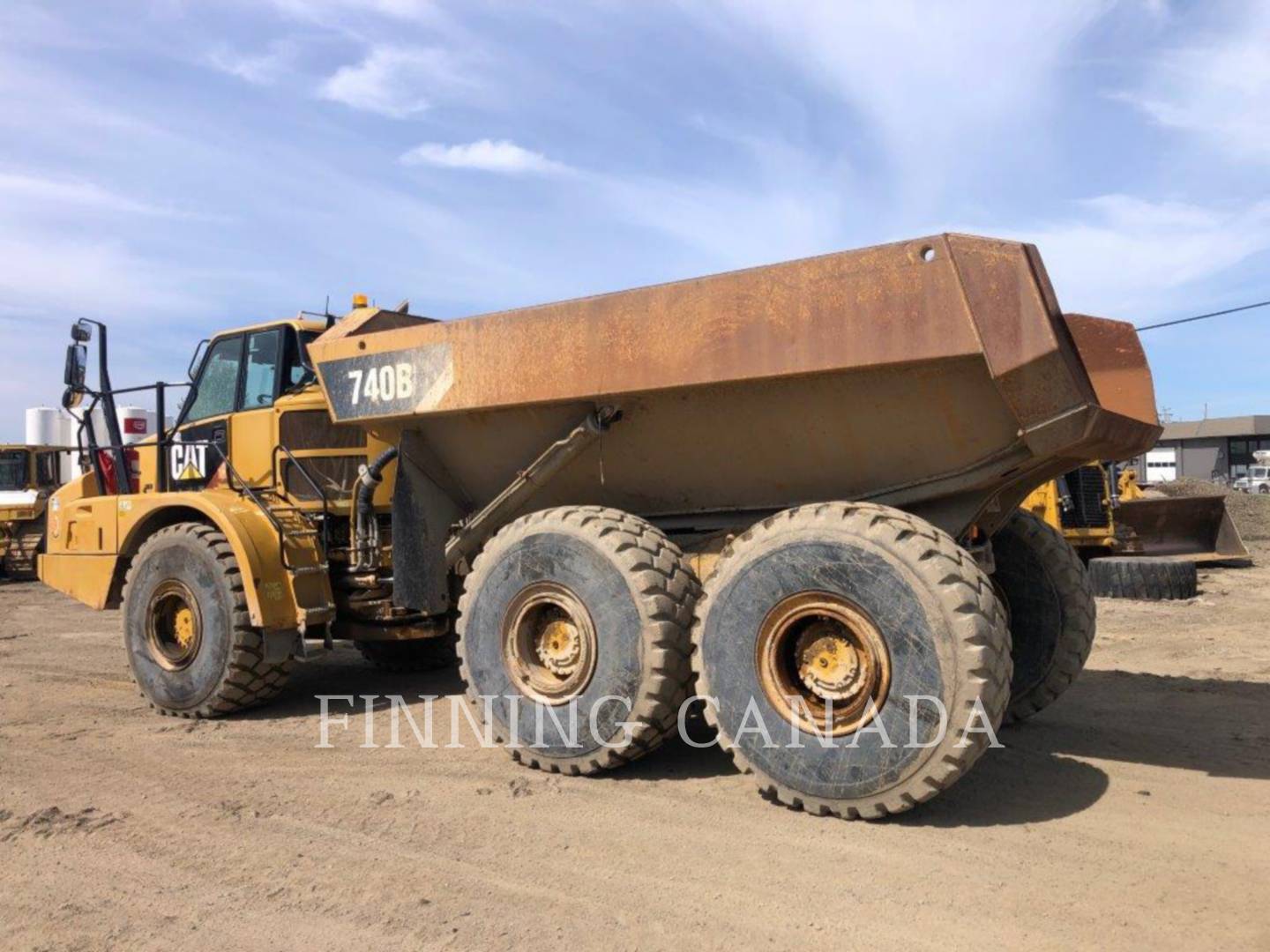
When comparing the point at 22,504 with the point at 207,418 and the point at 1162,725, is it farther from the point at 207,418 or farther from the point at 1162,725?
the point at 1162,725

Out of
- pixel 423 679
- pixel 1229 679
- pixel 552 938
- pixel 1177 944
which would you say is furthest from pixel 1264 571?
pixel 552 938

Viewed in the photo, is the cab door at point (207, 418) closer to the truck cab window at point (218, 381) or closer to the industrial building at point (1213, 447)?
the truck cab window at point (218, 381)

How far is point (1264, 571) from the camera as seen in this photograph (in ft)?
Result: 49.5

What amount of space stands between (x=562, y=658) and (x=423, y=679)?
117 inches

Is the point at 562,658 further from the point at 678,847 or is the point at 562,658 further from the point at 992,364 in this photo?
the point at 992,364

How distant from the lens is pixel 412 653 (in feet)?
26.0

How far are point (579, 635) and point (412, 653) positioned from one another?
11.3 feet

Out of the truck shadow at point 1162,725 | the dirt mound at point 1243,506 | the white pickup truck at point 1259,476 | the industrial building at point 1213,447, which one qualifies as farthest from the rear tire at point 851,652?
the industrial building at point 1213,447

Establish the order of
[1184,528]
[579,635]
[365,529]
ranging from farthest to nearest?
[1184,528], [365,529], [579,635]

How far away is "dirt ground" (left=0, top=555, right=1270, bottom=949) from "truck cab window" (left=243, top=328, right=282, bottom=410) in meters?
2.18

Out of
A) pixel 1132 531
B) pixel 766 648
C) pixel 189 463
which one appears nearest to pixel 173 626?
pixel 189 463

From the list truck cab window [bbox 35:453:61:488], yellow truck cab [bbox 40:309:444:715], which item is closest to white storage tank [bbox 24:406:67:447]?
truck cab window [bbox 35:453:61:488]

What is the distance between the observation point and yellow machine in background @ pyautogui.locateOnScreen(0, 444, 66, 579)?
56.7 ft

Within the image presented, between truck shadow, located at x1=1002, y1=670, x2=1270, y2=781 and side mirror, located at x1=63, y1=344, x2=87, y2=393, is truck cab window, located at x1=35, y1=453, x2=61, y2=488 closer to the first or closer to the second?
side mirror, located at x1=63, y1=344, x2=87, y2=393
